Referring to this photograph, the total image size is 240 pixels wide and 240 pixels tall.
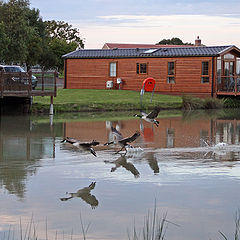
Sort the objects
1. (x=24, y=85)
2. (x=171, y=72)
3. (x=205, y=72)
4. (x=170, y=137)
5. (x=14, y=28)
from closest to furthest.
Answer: (x=170, y=137) → (x=24, y=85) → (x=205, y=72) → (x=171, y=72) → (x=14, y=28)

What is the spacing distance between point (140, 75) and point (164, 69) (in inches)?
77.4

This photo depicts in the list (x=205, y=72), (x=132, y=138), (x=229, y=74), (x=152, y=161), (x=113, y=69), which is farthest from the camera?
(x=113, y=69)

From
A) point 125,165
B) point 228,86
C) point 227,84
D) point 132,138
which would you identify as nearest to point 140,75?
point 227,84

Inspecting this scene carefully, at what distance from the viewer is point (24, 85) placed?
1102 inches

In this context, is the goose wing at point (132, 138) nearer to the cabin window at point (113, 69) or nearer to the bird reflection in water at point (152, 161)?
the bird reflection in water at point (152, 161)

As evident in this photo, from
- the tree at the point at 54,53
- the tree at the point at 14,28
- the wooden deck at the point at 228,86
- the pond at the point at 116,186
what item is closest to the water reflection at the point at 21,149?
the pond at the point at 116,186

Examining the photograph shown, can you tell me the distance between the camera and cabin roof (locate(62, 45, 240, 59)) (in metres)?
42.2

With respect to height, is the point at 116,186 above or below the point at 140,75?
below

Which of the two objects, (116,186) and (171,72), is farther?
(171,72)

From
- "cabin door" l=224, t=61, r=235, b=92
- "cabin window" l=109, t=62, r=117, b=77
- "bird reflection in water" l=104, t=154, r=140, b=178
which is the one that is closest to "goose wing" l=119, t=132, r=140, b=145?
"bird reflection in water" l=104, t=154, r=140, b=178

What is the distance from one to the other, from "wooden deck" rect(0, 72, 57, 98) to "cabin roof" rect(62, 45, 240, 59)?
15.4 meters

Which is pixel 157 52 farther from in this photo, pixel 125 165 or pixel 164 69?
pixel 125 165

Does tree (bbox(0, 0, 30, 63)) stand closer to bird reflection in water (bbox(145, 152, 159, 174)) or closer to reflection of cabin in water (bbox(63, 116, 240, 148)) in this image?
reflection of cabin in water (bbox(63, 116, 240, 148))

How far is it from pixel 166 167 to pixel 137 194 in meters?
3.16
